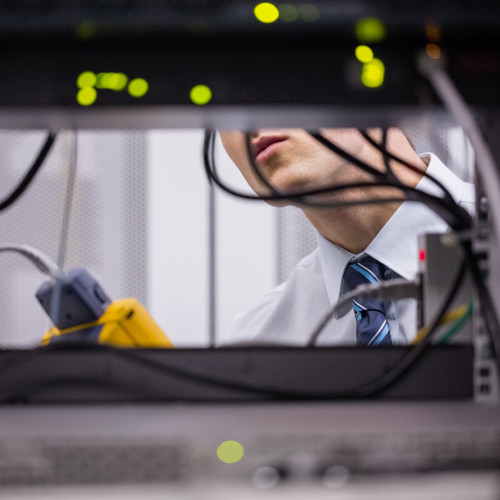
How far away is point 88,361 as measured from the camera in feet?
1.50

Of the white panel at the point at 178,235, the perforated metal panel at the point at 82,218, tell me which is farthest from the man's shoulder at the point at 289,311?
the white panel at the point at 178,235

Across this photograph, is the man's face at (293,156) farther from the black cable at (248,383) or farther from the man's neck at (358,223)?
the black cable at (248,383)

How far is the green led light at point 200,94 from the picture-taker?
0.36 meters

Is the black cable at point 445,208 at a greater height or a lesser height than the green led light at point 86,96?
lesser

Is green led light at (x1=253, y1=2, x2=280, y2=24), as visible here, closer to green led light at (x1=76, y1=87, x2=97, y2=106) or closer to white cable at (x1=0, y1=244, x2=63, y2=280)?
green led light at (x1=76, y1=87, x2=97, y2=106)

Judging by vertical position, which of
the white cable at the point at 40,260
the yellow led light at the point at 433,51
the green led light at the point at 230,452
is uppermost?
the yellow led light at the point at 433,51

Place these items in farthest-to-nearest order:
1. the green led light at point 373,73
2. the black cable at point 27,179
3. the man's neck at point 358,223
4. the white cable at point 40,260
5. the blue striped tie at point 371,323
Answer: the man's neck at point 358,223 → the blue striped tie at point 371,323 → the white cable at point 40,260 → the black cable at point 27,179 → the green led light at point 373,73

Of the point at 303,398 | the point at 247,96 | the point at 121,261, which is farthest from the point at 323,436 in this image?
the point at 121,261

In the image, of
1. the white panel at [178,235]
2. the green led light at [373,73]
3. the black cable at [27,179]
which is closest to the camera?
the green led light at [373,73]

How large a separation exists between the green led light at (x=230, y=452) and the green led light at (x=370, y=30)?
0.29 meters

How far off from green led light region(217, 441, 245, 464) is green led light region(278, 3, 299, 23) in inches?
11.1

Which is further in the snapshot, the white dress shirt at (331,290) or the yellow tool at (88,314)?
the white dress shirt at (331,290)

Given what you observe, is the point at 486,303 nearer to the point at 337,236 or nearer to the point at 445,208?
the point at 445,208

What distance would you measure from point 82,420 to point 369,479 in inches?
7.5
